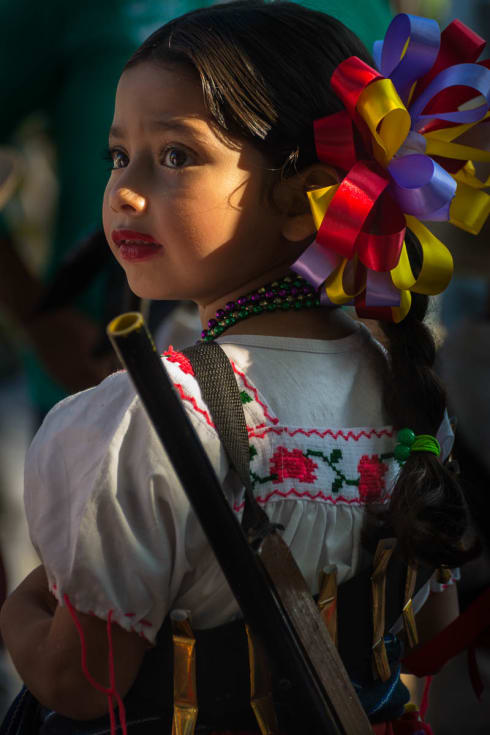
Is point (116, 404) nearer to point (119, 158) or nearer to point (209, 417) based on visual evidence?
point (209, 417)

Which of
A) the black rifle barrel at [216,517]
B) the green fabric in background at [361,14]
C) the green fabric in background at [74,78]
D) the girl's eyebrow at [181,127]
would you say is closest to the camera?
the black rifle barrel at [216,517]

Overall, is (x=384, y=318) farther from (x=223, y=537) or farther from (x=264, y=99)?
(x=223, y=537)

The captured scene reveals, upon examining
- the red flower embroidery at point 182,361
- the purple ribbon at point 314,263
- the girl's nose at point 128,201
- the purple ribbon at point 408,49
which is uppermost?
the purple ribbon at point 408,49

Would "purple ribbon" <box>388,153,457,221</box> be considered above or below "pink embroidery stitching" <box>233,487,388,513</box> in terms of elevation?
above

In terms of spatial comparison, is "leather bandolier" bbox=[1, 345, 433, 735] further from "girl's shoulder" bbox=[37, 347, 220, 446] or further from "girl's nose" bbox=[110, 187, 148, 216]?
"girl's nose" bbox=[110, 187, 148, 216]

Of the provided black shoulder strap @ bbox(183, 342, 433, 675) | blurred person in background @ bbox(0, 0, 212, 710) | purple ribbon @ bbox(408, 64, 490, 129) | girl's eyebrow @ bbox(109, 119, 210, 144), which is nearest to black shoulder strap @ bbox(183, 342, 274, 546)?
black shoulder strap @ bbox(183, 342, 433, 675)

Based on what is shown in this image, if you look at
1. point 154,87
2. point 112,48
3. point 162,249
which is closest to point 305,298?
point 162,249

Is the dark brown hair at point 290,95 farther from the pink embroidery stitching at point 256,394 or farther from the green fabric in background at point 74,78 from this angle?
the green fabric in background at point 74,78

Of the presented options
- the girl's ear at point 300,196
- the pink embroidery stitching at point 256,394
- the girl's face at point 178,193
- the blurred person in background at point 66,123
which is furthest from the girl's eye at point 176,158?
the blurred person in background at point 66,123

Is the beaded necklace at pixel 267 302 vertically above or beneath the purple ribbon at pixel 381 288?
beneath

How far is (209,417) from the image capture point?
892 millimetres

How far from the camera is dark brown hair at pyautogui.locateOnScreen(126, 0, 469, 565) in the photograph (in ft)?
3.19

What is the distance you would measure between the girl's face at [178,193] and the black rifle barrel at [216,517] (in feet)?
0.86

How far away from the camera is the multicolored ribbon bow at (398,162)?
3.16 feet
